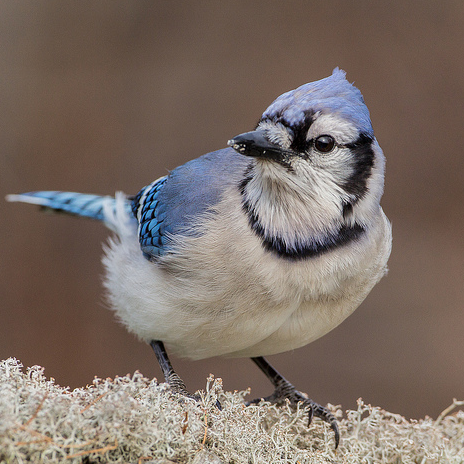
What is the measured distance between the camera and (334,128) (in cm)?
193

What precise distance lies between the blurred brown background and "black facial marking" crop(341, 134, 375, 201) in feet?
7.05

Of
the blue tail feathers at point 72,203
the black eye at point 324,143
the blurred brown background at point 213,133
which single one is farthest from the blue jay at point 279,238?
the blurred brown background at point 213,133

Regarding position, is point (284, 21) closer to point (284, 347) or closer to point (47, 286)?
point (47, 286)

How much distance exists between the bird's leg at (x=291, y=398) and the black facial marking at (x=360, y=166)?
70 cm

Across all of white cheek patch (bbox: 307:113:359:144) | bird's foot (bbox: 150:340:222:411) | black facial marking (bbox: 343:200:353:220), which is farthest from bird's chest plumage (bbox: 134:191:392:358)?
white cheek patch (bbox: 307:113:359:144)

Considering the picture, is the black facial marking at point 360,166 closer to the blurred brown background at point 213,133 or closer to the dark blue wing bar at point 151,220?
the dark blue wing bar at point 151,220

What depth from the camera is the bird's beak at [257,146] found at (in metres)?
1.90

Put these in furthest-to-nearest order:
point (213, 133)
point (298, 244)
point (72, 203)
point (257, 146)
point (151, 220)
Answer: point (213, 133)
point (72, 203)
point (151, 220)
point (298, 244)
point (257, 146)

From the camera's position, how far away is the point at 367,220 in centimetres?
211

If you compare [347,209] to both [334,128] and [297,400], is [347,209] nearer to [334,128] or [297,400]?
[334,128]

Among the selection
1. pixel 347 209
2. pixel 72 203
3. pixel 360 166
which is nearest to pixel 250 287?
pixel 347 209

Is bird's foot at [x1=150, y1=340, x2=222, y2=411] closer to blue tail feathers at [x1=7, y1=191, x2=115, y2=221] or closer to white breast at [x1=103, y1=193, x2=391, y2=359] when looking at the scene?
white breast at [x1=103, y1=193, x2=391, y2=359]

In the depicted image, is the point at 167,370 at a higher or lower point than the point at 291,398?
higher

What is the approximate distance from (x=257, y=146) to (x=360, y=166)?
0.35 metres
